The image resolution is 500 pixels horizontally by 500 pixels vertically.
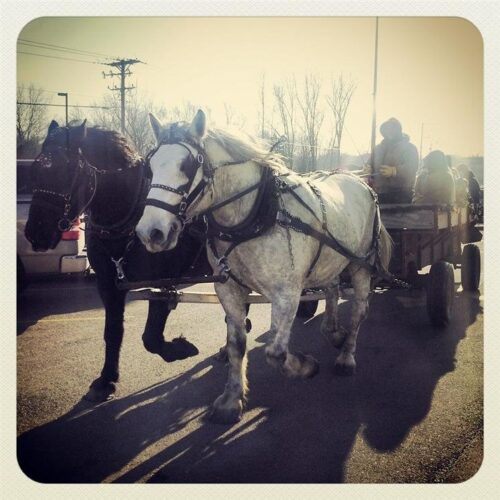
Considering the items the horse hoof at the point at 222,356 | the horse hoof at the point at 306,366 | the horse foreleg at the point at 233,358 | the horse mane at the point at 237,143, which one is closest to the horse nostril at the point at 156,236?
the horse mane at the point at 237,143

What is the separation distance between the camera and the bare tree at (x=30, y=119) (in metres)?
3.35

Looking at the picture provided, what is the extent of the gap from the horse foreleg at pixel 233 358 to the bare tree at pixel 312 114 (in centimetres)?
129

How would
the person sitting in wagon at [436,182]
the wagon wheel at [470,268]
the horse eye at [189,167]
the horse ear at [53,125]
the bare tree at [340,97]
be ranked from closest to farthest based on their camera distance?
the horse eye at [189,167] → the horse ear at [53,125] → the bare tree at [340,97] → the person sitting in wagon at [436,182] → the wagon wheel at [470,268]

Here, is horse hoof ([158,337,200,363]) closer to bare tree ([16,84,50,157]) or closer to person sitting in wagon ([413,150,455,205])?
bare tree ([16,84,50,157])

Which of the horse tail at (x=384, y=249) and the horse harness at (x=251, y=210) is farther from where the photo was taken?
the horse tail at (x=384, y=249)

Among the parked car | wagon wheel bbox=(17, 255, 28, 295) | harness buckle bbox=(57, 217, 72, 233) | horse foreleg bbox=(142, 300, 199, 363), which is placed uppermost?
harness buckle bbox=(57, 217, 72, 233)

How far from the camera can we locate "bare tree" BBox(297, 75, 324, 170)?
12.2 ft

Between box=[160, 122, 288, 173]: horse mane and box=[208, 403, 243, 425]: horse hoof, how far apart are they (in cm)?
161

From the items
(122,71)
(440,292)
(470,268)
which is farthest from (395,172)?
(122,71)

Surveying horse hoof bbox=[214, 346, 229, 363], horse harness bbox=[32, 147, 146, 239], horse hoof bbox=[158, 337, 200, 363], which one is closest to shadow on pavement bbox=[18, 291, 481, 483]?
horse hoof bbox=[214, 346, 229, 363]

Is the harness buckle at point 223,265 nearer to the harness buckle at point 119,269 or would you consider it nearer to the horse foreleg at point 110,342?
the harness buckle at point 119,269

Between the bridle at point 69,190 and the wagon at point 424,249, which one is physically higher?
the bridle at point 69,190

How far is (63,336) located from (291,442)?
9.45 ft
